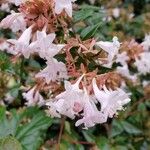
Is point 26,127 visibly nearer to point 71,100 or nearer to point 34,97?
point 34,97

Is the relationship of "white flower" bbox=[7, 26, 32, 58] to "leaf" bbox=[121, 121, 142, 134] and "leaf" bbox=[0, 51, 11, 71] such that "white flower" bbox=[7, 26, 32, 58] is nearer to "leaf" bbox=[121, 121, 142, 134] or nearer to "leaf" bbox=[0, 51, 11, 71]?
"leaf" bbox=[0, 51, 11, 71]

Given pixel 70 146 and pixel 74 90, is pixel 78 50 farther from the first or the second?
pixel 70 146

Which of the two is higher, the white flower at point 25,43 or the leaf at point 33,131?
the white flower at point 25,43

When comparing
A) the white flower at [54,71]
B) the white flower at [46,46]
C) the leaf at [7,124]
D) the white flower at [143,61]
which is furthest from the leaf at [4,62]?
the white flower at [143,61]

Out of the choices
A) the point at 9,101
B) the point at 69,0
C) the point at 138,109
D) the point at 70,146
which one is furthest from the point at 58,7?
the point at 138,109

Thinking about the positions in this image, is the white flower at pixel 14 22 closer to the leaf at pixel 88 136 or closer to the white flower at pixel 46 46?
the white flower at pixel 46 46

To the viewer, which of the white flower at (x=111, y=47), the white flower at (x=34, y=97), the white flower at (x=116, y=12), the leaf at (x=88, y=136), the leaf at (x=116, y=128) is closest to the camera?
the white flower at (x=111, y=47)

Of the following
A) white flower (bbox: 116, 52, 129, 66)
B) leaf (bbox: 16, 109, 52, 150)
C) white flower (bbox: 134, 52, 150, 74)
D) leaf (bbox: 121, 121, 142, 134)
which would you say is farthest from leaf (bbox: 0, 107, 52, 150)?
leaf (bbox: 121, 121, 142, 134)
